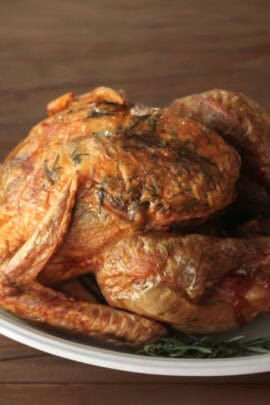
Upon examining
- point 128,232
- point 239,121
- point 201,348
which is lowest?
point 201,348

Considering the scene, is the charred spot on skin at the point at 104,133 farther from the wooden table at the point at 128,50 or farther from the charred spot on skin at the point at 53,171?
the wooden table at the point at 128,50

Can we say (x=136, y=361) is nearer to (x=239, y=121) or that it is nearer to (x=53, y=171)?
(x=53, y=171)

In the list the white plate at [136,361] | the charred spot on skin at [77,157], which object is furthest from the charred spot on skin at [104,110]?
the white plate at [136,361]

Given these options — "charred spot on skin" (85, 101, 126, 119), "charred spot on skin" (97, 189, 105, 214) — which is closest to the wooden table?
"charred spot on skin" (85, 101, 126, 119)

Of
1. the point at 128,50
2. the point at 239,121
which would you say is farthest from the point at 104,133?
the point at 128,50

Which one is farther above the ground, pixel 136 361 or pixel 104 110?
pixel 104 110

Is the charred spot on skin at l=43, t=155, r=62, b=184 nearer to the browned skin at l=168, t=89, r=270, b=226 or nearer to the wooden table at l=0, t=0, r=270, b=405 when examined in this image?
the browned skin at l=168, t=89, r=270, b=226
